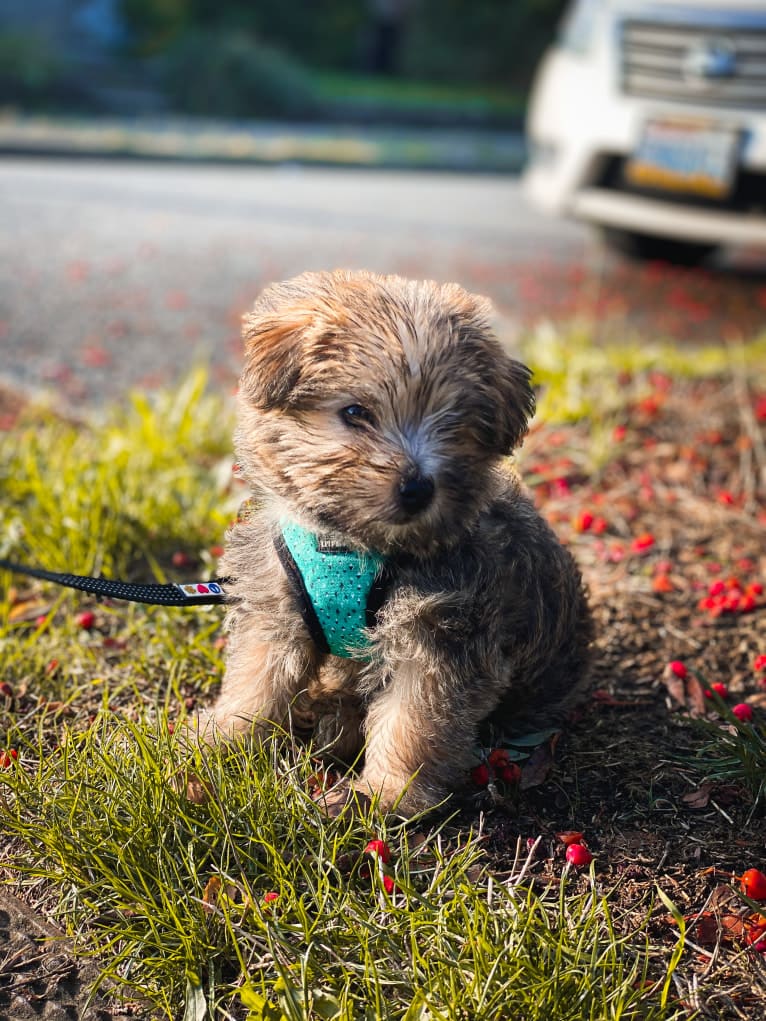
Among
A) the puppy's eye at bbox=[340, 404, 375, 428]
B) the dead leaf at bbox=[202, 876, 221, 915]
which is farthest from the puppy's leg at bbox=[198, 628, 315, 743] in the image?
the puppy's eye at bbox=[340, 404, 375, 428]

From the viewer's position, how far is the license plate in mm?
7062

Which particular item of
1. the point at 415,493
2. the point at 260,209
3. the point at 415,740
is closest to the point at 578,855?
the point at 415,740

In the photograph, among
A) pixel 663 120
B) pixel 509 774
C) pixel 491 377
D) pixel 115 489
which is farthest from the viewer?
pixel 663 120

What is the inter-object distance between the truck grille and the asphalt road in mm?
1614

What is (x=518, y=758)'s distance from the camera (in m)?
3.07

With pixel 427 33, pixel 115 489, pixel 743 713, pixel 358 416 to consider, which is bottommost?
pixel 743 713

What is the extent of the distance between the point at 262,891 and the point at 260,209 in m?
9.74

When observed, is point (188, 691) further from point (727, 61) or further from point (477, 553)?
point (727, 61)

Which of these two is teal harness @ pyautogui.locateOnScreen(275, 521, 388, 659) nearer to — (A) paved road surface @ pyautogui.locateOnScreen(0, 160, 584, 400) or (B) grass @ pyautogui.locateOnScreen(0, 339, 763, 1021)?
(B) grass @ pyautogui.locateOnScreen(0, 339, 763, 1021)

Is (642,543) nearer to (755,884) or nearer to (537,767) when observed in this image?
(537,767)

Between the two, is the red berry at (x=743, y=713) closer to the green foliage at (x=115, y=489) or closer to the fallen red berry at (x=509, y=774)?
the fallen red berry at (x=509, y=774)

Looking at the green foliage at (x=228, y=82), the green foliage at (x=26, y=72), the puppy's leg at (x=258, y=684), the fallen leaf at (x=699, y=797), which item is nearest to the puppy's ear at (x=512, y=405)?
the puppy's leg at (x=258, y=684)

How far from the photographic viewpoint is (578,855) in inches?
104

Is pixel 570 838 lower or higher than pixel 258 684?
lower
